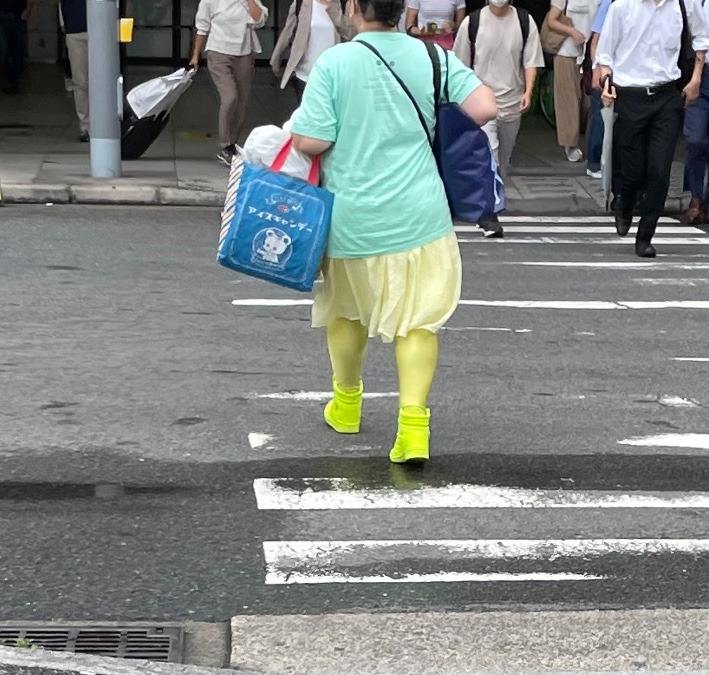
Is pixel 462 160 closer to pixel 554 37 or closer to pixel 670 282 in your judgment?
pixel 670 282

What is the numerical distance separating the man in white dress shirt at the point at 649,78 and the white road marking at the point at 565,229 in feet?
4.71

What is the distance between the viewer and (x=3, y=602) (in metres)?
4.60

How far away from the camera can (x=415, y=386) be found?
5816 mm

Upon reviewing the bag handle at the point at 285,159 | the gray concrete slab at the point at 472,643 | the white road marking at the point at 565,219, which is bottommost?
the white road marking at the point at 565,219

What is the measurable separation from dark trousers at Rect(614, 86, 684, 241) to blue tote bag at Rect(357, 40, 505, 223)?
195 inches

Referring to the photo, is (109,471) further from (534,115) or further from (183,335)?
(534,115)

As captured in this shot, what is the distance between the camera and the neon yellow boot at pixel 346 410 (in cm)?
625

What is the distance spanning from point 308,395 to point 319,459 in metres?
0.97

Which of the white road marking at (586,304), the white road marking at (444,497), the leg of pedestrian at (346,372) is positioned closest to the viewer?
the white road marking at (444,497)

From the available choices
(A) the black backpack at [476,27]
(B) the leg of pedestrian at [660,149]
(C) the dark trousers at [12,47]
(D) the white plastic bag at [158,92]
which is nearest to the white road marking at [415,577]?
(B) the leg of pedestrian at [660,149]

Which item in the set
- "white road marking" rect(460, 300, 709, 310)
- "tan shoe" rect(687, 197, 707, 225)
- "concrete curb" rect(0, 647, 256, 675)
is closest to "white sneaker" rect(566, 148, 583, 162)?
"tan shoe" rect(687, 197, 707, 225)

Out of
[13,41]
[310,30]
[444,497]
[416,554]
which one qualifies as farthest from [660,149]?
[13,41]

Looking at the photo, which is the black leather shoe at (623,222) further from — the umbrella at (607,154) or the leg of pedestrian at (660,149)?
the umbrella at (607,154)

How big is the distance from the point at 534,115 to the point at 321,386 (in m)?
12.8
